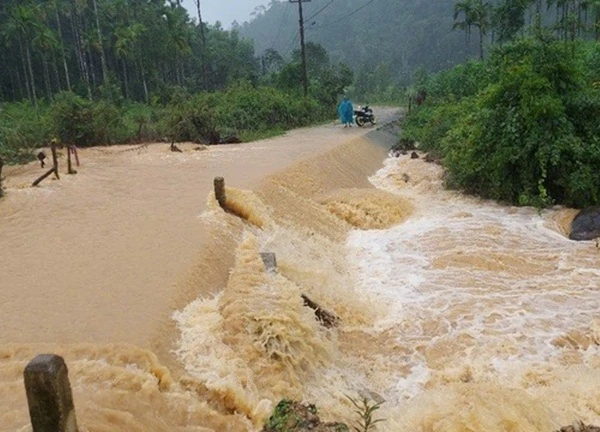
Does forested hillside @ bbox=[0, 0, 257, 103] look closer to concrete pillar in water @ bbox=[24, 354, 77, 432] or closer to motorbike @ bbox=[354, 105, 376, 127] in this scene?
motorbike @ bbox=[354, 105, 376, 127]

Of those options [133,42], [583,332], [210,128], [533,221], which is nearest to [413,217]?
[533,221]

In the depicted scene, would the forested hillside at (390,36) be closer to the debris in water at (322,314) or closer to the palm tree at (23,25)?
the palm tree at (23,25)

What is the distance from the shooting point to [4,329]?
565 cm

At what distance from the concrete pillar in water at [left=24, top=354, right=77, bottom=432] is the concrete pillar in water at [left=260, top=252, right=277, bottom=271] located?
4.15 m

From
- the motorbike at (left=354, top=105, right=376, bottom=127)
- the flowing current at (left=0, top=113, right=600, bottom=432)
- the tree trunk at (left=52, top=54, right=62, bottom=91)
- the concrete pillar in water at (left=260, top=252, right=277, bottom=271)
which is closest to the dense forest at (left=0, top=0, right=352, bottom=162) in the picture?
the tree trunk at (left=52, top=54, right=62, bottom=91)

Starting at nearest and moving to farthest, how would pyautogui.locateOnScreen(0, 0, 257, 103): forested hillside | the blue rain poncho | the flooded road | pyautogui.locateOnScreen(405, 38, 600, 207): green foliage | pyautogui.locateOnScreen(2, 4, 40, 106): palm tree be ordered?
the flooded road < pyautogui.locateOnScreen(405, 38, 600, 207): green foliage < the blue rain poncho < pyautogui.locateOnScreen(2, 4, 40, 106): palm tree < pyautogui.locateOnScreen(0, 0, 257, 103): forested hillside

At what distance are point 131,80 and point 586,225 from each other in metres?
39.8

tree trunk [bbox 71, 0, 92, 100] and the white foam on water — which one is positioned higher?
tree trunk [bbox 71, 0, 92, 100]

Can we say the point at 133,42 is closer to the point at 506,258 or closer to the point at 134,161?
the point at 134,161

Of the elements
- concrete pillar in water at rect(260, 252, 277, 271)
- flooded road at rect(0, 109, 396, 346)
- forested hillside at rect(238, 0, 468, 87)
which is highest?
forested hillside at rect(238, 0, 468, 87)

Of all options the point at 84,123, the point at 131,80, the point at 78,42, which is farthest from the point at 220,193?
the point at 131,80

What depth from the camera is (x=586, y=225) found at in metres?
10.4

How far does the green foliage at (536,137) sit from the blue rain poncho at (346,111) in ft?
29.5

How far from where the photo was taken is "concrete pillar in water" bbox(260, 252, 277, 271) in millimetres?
7556
